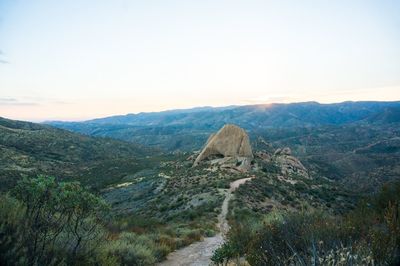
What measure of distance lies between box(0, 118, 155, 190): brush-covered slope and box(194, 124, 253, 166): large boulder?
51.9 ft

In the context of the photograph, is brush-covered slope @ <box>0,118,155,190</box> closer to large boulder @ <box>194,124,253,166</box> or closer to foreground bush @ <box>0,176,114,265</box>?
large boulder @ <box>194,124,253,166</box>

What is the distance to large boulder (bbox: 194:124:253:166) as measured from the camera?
47.4 metres

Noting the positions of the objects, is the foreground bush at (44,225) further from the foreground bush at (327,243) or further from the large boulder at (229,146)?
the large boulder at (229,146)

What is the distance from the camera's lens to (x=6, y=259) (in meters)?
4.86

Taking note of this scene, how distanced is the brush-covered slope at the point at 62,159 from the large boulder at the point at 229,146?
1583 cm

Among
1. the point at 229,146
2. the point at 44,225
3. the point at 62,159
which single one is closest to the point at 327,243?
the point at 44,225

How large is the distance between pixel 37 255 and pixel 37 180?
1259 millimetres

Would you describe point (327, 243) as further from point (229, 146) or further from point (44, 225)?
point (229, 146)

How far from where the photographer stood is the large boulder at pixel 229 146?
47.4 meters

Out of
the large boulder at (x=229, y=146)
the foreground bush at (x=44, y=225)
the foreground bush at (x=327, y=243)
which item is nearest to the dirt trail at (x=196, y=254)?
the foreground bush at (x=327, y=243)

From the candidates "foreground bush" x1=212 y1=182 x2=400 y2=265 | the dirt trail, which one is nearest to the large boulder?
the dirt trail

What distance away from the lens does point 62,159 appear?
260ft

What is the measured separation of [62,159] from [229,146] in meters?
48.5

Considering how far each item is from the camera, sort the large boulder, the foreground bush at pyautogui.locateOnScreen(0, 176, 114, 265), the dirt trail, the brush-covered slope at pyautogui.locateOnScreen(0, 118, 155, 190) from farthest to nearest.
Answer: the brush-covered slope at pyautogui.locateOnScreen(0, 118, 155, 190), the large boulder, the dirt trail, the foreground bush at pyautogui.locateOnScreen(0, 176, 114, 265)
